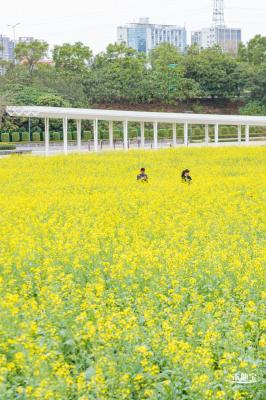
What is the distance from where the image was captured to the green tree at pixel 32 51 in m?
64.8

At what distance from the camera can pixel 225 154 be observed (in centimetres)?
2969

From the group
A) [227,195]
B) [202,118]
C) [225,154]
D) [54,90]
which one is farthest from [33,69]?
[227,195]

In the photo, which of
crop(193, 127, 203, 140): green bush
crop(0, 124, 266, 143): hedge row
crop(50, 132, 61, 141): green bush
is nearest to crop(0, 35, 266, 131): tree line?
crop(0, 124, 266, 143): hedge row

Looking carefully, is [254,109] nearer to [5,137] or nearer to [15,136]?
[15,136]

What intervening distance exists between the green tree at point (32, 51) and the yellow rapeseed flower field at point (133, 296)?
5024 centimetres

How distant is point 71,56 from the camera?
66.1 m

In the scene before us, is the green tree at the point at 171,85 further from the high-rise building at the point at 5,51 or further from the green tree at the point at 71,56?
the high-rise building at the point at 5,51

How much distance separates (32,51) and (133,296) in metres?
58.8

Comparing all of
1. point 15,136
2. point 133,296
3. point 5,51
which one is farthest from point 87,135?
point 5,51

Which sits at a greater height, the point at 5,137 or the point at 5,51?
the point at 5,51

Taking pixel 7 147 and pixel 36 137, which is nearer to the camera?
pixel 7 147

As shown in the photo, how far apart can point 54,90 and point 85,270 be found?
1921 inches

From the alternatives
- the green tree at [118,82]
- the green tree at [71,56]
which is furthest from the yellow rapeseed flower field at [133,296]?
the green tree at [71,56]

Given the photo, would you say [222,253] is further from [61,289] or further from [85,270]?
[61,289]
